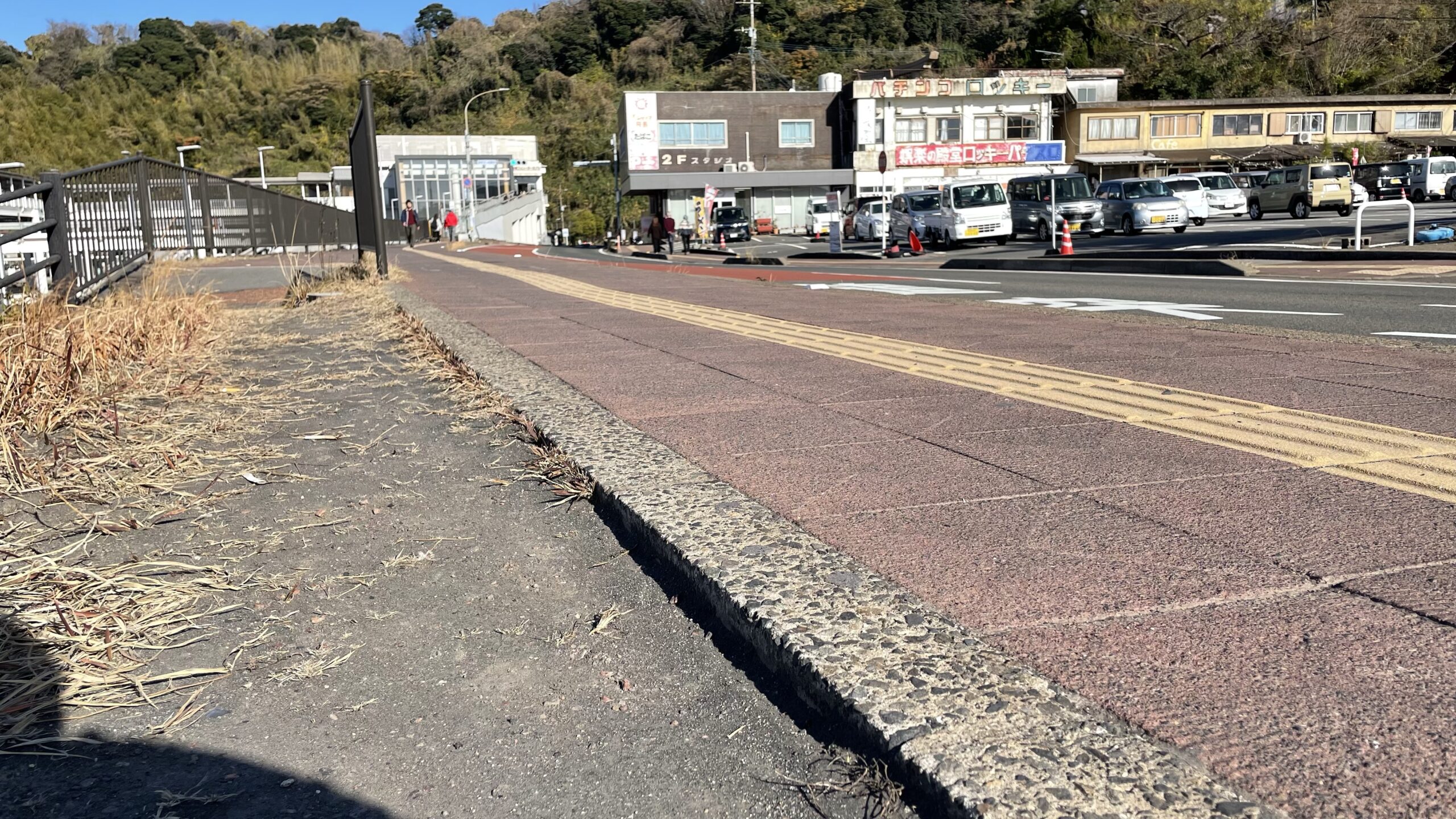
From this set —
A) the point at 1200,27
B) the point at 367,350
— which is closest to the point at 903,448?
the point at 367,350

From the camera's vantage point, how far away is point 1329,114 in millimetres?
62062

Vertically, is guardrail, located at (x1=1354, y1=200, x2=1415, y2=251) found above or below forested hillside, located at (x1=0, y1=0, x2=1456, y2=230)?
below

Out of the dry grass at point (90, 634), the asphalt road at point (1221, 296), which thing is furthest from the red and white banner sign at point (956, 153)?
the dry grass at point (90, 634)

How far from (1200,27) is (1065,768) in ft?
277

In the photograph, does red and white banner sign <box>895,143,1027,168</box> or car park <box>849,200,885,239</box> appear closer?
car park <box>849,200,885,239</box>

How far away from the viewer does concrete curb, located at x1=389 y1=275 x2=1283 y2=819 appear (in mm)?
1708

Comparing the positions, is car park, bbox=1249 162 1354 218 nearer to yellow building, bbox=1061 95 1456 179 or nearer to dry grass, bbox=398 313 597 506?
yellow building, bbox=1061 95 1456 179

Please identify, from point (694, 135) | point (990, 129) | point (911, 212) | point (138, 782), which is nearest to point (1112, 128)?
point (990, 129)

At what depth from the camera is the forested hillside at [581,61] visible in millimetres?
72250

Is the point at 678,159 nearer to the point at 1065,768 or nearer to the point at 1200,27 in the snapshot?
the point at 1200,27

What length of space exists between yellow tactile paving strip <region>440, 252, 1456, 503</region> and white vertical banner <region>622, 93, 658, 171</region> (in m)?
56.4

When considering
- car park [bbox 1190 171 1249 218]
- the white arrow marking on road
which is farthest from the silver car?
the white arrow marking on road

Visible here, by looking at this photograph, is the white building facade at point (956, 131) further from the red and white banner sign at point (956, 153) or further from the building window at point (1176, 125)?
the building window at point (1176, 125)

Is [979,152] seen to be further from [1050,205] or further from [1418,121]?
[1050,205]
